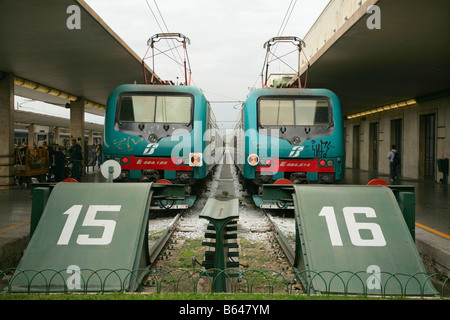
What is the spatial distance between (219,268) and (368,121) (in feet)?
79.7

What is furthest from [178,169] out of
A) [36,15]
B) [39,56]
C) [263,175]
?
[39,56]

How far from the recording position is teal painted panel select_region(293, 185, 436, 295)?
3.77 metres

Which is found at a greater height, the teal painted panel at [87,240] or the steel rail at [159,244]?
the teal painted panel at [87,240]

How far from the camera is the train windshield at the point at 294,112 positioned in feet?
30.3

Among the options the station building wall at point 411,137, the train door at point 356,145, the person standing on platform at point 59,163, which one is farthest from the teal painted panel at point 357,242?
the train door at point 356,145

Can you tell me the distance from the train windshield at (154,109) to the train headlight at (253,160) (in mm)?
1638

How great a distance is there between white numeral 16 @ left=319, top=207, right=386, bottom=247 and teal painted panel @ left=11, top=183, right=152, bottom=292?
196 cm

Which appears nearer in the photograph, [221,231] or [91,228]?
[221,231]

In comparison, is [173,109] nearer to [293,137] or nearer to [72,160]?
[293,137]

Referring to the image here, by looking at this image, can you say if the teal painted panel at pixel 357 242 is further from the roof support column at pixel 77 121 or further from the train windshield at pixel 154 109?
the roof support column at pixel 77 121

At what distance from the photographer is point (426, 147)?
1903 cm

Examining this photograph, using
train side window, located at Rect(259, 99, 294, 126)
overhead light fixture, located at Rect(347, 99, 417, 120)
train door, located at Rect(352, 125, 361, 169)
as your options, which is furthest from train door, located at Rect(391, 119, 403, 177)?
train side window, located at Rect(259, 99, 294, 126)

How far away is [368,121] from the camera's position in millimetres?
25953
